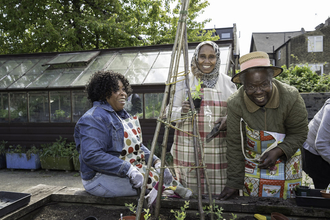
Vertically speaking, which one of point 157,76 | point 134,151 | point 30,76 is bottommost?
point 134,151

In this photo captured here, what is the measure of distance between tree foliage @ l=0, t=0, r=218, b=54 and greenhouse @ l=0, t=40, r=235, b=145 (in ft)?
8.28

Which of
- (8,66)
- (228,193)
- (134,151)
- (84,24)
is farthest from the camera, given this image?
(84,24)

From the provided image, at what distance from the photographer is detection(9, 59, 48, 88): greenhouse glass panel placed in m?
7.26

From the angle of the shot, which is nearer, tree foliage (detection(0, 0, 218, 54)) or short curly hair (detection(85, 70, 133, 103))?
short curly hair (detection(85, 70, 133, 103))

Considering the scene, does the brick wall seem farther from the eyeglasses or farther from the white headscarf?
the eyeglasses

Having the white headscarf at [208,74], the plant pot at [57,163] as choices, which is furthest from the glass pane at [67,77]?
the white headscarf at [208,74]

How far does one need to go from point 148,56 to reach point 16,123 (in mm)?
4363

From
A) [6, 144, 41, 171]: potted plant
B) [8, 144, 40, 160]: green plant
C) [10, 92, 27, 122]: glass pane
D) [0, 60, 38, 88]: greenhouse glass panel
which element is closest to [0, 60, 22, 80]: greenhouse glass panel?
[0, 60, 38, 88]: greenhouse glass panel

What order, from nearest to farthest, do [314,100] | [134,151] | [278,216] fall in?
[278,216]
[134,151]
[314,100]

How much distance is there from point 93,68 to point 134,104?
72.6 inches

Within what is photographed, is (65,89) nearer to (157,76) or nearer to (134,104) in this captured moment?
(134,104)

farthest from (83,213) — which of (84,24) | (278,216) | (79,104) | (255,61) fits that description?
(84,24)

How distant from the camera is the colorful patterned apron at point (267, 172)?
199cm

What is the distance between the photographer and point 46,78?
24.0ft
